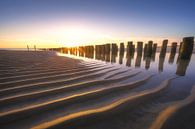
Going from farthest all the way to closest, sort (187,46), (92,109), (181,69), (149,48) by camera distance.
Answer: (149,48) < (187,46) < (181,69) < (92,109)

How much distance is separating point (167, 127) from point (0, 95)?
245cm

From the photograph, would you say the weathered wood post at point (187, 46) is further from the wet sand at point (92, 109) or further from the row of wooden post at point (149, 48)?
the wet sand at point (92, 109)

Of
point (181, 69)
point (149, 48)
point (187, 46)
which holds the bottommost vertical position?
point (181, 69)

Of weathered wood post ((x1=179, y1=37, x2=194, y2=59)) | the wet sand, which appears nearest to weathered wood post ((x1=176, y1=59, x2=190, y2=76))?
weathered wood post ((x1=179, y1=37, x2=194, y2=59))

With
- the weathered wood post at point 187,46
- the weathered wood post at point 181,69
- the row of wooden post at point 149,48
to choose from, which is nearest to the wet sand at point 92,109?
the weathered wood post at point 181,69

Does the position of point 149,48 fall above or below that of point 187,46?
below

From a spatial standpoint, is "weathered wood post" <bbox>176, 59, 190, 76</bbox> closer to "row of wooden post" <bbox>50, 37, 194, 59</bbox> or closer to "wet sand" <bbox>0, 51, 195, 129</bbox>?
"row of wooden post" <bbox>50, 37, 194, 59</bbox>

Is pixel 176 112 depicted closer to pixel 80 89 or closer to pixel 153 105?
pixel 153 105

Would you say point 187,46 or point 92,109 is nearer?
point 92,109

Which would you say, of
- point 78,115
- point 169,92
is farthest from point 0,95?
point 169,92

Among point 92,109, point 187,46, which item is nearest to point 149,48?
point 187,46

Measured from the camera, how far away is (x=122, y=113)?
71.3 inches

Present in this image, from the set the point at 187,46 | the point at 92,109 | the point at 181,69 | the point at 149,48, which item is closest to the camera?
the point at 92,109

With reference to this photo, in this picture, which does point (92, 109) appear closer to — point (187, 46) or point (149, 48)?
point (187, 46)
